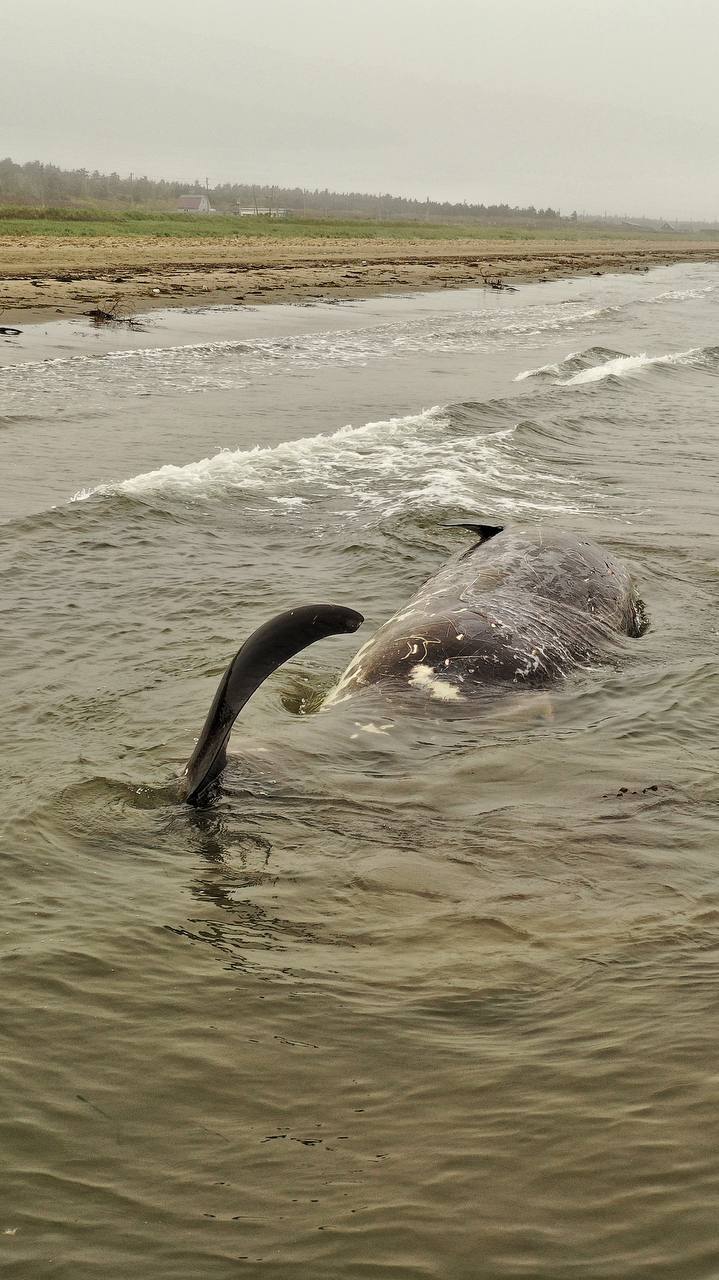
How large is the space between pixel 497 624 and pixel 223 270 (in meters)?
40.8

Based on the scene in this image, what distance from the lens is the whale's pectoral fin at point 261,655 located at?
14.0 feet

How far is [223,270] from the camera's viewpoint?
43.9 meters

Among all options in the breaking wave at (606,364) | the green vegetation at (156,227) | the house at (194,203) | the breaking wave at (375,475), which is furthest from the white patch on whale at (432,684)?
the house at (194,203)

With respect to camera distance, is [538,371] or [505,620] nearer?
[505,620]

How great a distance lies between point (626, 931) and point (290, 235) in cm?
7710

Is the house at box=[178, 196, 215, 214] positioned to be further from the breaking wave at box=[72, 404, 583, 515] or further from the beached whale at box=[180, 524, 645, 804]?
the beached whale at box=[180, 524, 645, 804]

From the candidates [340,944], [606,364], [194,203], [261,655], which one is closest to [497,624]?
[261,655]

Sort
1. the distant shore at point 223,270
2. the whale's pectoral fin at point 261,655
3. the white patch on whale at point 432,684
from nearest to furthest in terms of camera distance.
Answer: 1. the whale's pectoral fin at point 261,655
2. the white patch on whale at point 432,684
3. the distant shore at point 223,270

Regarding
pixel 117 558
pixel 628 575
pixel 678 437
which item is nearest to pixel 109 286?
pixel 678 437

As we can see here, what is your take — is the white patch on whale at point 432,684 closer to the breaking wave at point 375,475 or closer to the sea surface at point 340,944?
the sea surface at point 340,944

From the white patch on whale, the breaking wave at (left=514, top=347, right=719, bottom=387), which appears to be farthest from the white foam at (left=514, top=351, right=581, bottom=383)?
the white patch on whale

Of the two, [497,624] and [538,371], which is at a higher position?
[538,371]

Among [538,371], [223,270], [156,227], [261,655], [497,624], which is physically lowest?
[497,624]

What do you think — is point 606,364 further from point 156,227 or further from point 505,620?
point 156,227
